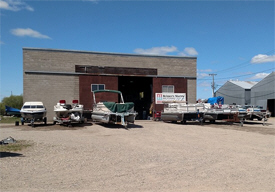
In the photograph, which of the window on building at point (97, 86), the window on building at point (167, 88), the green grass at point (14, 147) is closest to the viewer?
the green grass at point (14, 147)

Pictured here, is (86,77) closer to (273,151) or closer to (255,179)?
(273,151)

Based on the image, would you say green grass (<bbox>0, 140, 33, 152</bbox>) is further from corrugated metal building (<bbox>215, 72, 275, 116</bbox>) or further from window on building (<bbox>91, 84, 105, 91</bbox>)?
corrugated metal building (<bbox>215, 72, 275, 116</bbox>)

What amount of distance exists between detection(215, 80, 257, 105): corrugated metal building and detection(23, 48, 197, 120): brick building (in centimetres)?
3026

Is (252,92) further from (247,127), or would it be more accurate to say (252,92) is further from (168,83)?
(247,127)

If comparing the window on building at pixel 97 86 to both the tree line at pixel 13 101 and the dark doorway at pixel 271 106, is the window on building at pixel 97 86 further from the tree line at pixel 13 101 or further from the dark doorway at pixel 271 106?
the dark doorway at pixel 271 106

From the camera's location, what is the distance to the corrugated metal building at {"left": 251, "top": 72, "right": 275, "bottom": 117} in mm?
47125

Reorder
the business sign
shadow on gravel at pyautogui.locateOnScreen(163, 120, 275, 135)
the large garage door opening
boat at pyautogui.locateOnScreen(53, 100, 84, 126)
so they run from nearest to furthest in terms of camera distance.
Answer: shadow on gravel at pyautogui.locateOnScreen(163, 120, 275, 135)
boat at pyautogui.locateOnScreen(53, 100, 84, 126)
the business sign
the large garage door opening

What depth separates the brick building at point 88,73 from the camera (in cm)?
2439

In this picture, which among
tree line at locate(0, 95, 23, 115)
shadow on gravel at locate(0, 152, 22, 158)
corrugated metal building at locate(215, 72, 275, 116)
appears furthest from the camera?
corrugated metal building at locate(215, 72, 275, 116)

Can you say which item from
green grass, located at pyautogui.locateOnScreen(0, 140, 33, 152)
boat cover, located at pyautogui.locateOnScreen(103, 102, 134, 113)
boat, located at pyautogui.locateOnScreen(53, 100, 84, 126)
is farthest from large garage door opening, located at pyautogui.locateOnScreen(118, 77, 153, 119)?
green grass, located at pyautogui.locateOnScreen(0, 140, 33, 152)

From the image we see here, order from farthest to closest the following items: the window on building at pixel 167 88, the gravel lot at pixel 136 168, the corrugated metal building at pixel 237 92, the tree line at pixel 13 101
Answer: the corrugated metal building at pixel 237 92
the tree line at pixel 13 101
the window on building at pixel 167 88
the gravel lot at pixel 136 168

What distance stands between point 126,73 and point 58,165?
66.8 ft

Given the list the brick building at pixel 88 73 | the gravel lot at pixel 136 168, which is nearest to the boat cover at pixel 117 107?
the gravel lot at pixel 136 168

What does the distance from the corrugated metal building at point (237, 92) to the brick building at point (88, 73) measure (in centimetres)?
3026
